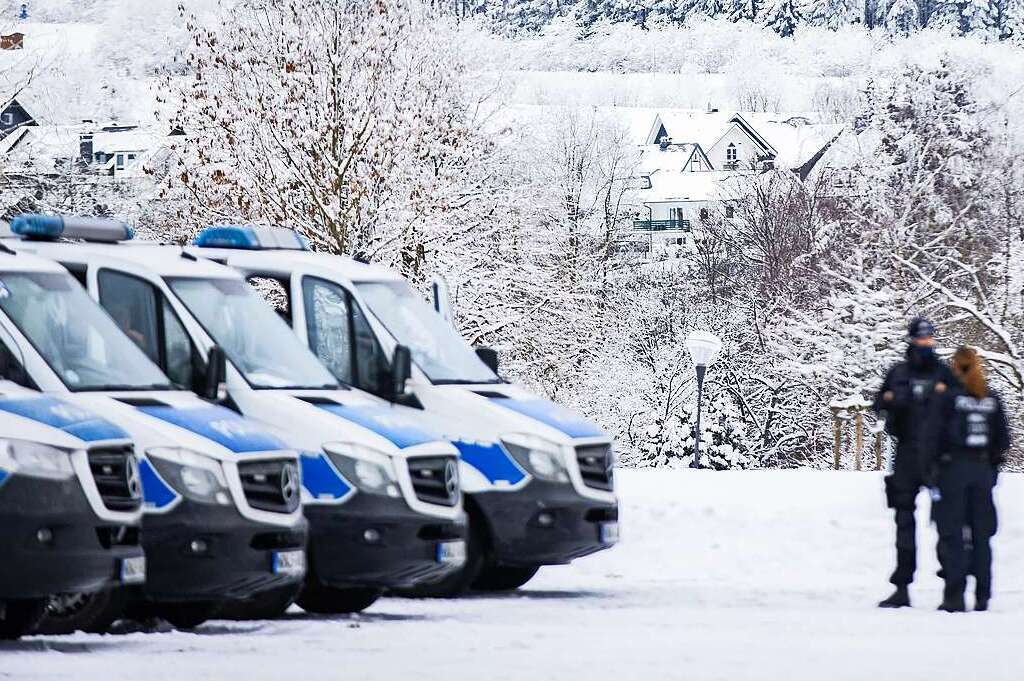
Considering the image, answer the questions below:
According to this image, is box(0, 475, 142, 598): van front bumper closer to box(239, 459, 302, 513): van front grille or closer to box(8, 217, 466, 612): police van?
box(239, 459, 302, 513): van front grille

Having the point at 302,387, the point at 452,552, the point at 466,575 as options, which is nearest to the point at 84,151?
the point at 466,575

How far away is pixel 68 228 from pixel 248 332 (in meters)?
1.35

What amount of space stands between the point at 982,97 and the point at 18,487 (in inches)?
2557

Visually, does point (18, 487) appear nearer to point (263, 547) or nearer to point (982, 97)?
point (263, 547)

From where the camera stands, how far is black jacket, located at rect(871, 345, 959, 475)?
1412 cm

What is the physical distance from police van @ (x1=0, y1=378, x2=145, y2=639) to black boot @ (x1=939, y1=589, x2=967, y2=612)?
6.10m

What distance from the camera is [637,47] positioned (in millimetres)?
184625

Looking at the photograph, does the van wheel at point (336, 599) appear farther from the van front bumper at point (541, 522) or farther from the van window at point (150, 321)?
the van window at point (150, 321)

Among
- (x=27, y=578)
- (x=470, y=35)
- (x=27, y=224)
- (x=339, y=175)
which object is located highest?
(x=470, y=35)

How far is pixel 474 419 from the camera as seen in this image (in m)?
15.0

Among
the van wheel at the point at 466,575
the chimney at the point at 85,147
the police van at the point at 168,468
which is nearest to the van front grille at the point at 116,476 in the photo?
the police van at the point at 168,468

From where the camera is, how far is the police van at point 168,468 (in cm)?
1154

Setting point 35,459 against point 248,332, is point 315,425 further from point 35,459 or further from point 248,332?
point 35,459

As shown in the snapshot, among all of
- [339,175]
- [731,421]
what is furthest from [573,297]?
[339,175]
